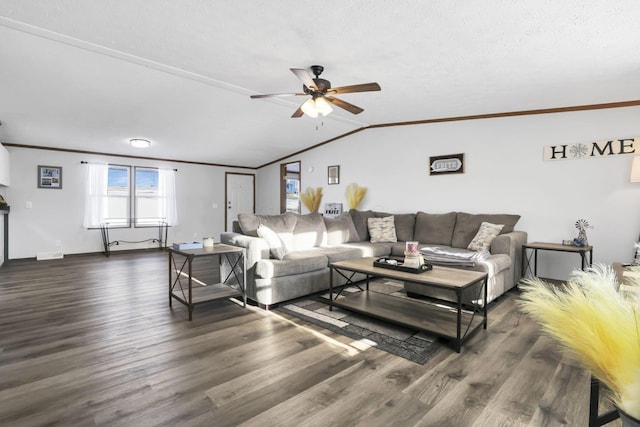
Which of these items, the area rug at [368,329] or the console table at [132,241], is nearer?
the area rug at [368,329]

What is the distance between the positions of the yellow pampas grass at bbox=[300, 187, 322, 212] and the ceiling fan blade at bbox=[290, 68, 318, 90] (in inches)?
160

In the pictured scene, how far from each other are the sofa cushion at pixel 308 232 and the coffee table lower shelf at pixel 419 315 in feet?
3.64

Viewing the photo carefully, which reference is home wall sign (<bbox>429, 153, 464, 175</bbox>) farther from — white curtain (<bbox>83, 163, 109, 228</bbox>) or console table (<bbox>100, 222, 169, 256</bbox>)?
white curtain (<bbox>83, 163, 109, 228</bbox>)

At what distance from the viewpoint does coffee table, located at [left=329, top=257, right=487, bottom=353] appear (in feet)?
8.60

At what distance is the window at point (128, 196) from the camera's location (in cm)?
682

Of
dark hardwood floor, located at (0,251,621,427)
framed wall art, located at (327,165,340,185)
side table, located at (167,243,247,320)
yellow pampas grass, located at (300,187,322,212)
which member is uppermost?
framed wall art, located at (327,165,340,185)

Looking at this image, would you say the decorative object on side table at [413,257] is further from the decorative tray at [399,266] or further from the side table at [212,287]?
the side table at [212,287]

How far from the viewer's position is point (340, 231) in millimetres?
5066

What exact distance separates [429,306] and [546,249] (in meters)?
1.86

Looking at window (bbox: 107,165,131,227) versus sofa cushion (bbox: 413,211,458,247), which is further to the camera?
window (bbox: 107,165,131,227)

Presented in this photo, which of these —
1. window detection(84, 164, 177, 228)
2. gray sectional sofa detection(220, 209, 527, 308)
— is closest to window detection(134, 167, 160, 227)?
window detection(84, 164, 177, 228)

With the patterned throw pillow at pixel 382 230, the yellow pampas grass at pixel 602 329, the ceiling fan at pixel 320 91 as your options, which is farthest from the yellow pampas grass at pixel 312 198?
the yellow pampas grass at pixel 602 329

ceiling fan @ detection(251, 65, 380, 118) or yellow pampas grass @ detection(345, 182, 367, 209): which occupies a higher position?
ceiling fan @ detection(251, 65, 380, 118)

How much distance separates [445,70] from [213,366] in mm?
3392
